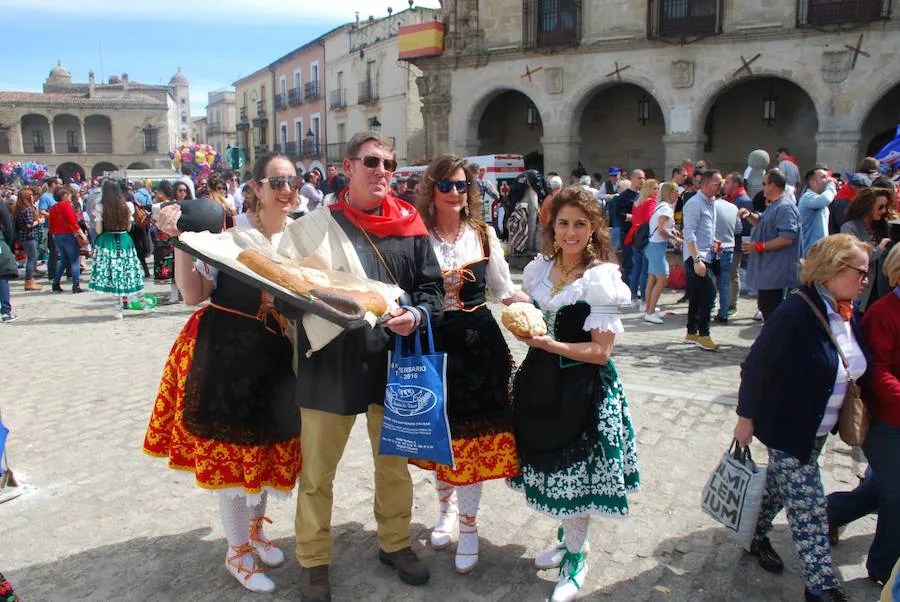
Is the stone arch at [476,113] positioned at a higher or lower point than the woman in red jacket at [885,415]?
higher

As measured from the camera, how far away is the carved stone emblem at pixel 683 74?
18.5 meters

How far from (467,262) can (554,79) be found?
18638mm

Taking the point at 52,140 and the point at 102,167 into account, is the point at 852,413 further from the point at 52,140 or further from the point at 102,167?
the point at 52,140

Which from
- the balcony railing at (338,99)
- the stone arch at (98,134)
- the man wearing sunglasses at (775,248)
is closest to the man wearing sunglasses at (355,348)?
the man wearing sunglasses at (775,248)

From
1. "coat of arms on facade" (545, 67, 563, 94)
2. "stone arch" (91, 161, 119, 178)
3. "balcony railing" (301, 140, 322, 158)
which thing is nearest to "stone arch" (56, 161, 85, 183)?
"stone arch" (91, 161, 119, 178)

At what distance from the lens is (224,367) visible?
308 cm

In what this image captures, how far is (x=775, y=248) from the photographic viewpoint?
276 inches

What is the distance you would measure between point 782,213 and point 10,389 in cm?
747

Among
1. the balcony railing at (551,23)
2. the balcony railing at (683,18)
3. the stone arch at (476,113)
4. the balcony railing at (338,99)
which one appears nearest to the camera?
the balcony railing at (683,18)

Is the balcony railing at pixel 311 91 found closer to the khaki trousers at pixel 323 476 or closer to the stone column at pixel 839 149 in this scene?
the stone column at pixel 839 149

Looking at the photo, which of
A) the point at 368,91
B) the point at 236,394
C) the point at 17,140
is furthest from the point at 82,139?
the point at 236,394

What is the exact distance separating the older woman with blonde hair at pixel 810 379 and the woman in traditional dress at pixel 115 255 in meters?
8.96

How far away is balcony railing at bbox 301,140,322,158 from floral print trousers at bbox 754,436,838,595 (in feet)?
122

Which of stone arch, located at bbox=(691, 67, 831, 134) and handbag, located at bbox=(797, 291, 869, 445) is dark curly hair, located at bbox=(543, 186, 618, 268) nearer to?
handbag, located at bbox=(797, 291, 869, 445)
